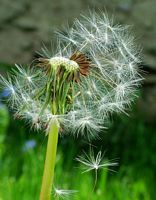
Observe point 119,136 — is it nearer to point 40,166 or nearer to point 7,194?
point 40,166

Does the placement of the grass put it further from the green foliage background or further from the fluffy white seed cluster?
the fluffy white seed cluster

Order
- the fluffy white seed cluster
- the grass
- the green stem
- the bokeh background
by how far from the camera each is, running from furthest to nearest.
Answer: the bokeh background → the grass → the fluffy white seed cluster → the green stem

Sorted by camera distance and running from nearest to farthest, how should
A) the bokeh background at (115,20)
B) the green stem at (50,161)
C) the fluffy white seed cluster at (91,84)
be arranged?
the green stem at (50,161) → the fluffy white seed cluster at (91,84) → the bokeh background at (115,20)

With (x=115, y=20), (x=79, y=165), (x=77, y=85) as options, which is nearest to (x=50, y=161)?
(x=77, y=85)

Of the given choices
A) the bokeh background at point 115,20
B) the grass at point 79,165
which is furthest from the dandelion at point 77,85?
the bokeh background at point 115,20

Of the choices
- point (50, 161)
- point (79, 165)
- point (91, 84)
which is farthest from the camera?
point (79, 165)

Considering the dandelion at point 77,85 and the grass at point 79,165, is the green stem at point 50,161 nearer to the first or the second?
the dandelion at point 77,85

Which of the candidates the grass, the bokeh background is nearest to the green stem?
the grass

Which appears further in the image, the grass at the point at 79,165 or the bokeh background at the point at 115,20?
the bokeh background at the point at 115,20

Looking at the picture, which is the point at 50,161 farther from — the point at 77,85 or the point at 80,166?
the point at 80,166
